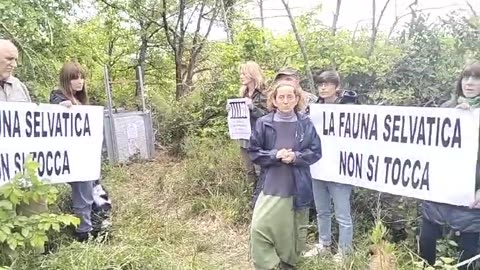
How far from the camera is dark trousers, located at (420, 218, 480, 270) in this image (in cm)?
316

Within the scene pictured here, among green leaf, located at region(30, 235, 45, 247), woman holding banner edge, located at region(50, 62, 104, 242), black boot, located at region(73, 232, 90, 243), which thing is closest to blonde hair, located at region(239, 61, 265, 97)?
woman holding banner edge, located at region(50, 62, 104, 242)

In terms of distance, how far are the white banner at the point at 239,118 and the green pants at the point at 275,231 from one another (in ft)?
5.16

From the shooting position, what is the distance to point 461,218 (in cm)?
310

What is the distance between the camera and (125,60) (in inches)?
486

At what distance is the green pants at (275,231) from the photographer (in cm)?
353

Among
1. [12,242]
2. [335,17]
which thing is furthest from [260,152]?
[335,17]

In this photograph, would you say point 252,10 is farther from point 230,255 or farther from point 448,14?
point 230,255

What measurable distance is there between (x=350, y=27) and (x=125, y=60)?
7217mm

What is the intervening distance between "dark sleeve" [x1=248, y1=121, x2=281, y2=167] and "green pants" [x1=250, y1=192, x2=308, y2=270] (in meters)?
0.24

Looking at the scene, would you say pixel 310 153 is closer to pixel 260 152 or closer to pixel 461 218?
pixel 260 152

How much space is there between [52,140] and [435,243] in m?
2.68

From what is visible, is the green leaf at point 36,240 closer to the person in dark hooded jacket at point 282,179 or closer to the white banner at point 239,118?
the person in dark hooded jacket at point 282,179

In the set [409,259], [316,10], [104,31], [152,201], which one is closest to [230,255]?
[409,259]

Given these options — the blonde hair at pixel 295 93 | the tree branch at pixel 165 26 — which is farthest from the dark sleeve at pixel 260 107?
the tree branch at pixel 165 26
